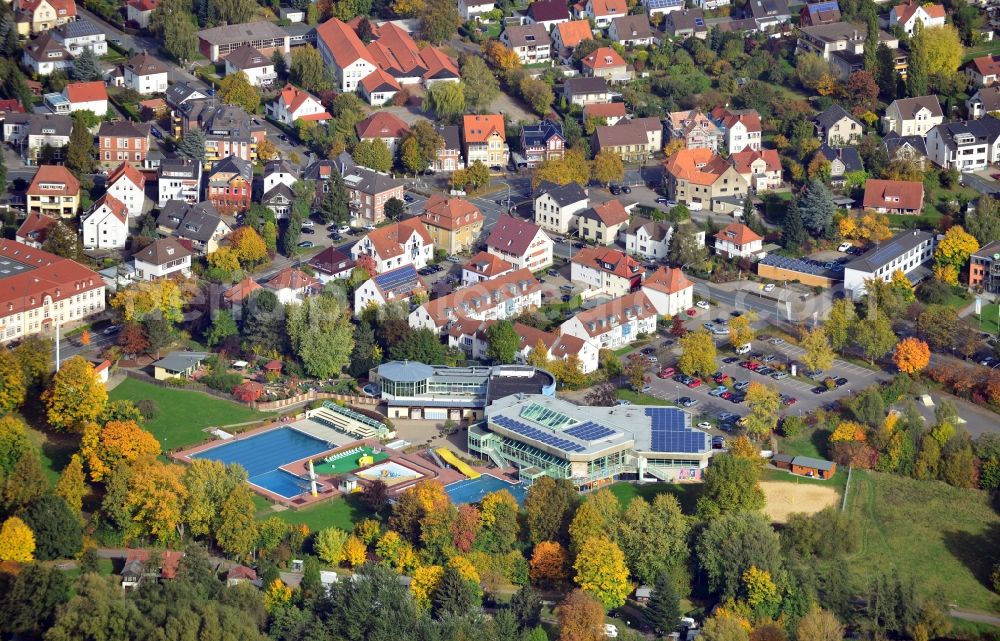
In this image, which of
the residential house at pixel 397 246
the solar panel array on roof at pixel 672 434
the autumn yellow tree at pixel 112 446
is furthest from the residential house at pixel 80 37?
the solar panel array on roof at pixel 672 434

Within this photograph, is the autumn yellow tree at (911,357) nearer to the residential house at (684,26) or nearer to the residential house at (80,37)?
the residential house at (684,26)

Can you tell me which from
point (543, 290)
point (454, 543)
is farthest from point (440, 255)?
point (454, 543)

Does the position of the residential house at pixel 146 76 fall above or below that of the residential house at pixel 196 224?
above

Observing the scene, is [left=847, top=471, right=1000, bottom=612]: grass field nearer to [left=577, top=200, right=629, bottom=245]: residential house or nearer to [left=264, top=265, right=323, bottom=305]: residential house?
[left=577, top=200, right=629, bottom=245]: residential house

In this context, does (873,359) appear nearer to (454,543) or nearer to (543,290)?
(543,290)

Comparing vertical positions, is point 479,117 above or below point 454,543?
above

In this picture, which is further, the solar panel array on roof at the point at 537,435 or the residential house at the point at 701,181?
the residential house at the point at 701,181

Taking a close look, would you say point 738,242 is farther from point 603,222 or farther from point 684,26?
point 684,26
